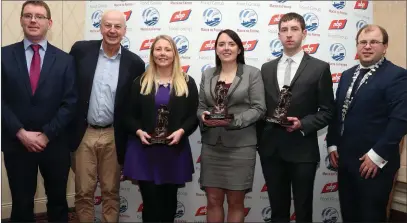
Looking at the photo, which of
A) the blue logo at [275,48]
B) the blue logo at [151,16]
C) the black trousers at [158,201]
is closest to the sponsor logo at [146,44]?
the blue logo at [151,16]

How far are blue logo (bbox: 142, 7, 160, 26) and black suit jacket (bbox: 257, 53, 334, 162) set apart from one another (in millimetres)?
1610

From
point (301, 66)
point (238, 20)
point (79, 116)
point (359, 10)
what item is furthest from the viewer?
point (359, 10)

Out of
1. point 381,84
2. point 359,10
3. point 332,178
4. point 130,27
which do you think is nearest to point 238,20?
point 130,27

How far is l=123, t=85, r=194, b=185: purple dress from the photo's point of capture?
8.59 feet

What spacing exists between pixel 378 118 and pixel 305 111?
0.48 metres

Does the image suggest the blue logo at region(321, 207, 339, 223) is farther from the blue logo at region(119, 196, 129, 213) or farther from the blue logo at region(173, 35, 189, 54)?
the blue logo at region(173, 35, 189, 54)

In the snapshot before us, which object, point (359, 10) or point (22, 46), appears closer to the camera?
point (22, 46)

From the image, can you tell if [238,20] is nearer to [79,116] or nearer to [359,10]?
[359,10]

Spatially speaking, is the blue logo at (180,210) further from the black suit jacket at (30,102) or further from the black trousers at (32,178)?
the black suit jacket at (30,102)

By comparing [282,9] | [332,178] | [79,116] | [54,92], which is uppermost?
[282,9]

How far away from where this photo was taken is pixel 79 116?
9.38 ft

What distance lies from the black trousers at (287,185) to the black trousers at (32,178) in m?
1.47

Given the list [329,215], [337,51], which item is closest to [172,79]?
[337,51]

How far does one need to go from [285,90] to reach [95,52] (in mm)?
1530
